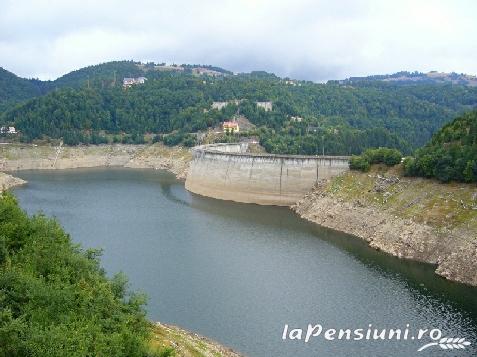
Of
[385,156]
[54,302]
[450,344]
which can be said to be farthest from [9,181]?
[54,302]

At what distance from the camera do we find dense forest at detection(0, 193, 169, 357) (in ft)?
52.6

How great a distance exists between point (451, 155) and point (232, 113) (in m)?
77.8

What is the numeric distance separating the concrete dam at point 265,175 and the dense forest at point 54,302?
4373 cm

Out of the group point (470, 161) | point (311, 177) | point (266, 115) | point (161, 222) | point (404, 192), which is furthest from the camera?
point (266, 115)

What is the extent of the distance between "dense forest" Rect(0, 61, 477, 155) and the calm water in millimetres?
44199

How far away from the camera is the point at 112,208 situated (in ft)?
228

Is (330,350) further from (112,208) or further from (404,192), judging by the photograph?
(112,208)

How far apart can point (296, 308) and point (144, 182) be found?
63353mm

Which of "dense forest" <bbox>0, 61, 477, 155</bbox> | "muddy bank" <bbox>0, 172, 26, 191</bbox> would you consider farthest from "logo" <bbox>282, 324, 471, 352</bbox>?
"dense forest" <bbox>0, 61, 477, 155</bbox>

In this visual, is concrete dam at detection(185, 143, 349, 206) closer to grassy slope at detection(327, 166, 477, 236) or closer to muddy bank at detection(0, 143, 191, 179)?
grassy slope at detection(327, 166, 477, 236)

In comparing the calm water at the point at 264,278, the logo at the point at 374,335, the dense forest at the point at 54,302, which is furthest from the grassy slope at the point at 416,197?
the dense forest at the point at 54,302

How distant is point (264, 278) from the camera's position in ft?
133

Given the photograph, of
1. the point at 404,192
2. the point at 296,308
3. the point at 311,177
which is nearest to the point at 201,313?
the point at 296,308

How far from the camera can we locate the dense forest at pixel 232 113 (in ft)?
394
